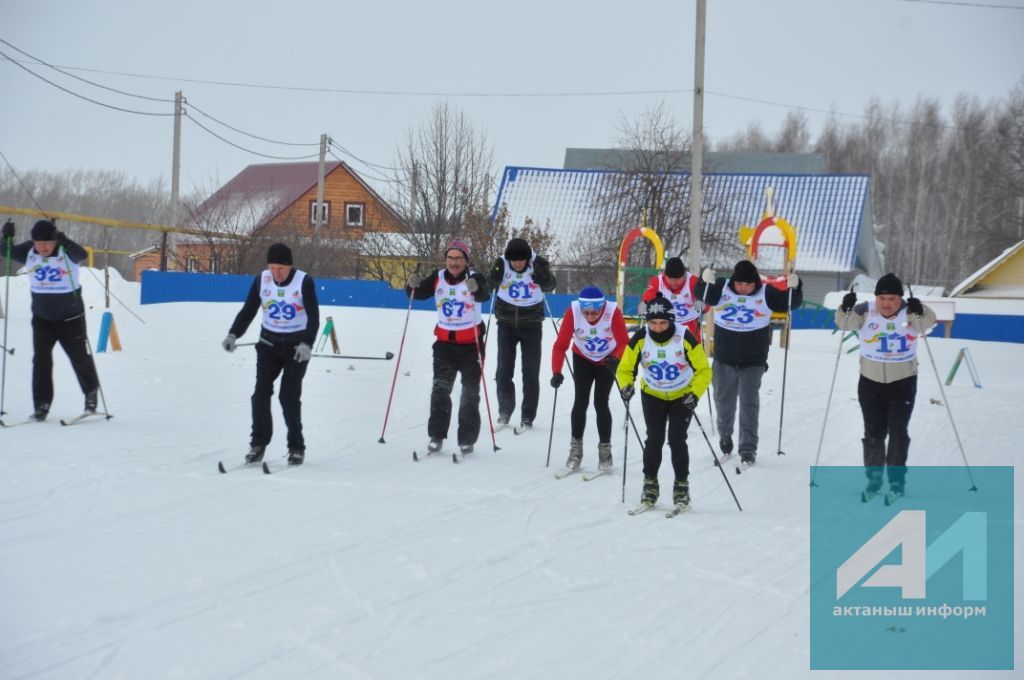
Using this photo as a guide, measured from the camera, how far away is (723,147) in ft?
238

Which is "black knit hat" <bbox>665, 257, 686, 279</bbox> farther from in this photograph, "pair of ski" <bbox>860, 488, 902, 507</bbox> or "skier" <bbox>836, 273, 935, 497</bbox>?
"pair of ski" <bbox>860, 488, 902, 507</bbox>

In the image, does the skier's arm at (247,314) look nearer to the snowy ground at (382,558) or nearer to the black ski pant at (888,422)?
the snowy ground at (382,558)

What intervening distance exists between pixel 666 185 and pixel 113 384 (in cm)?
2482

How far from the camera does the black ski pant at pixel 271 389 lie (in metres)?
7.98

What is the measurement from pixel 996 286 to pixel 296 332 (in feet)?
119

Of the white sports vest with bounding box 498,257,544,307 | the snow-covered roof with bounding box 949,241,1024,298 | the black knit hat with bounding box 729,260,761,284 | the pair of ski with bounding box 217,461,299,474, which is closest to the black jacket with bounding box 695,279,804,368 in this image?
the black knit hat with bounding box 729,260,761,284

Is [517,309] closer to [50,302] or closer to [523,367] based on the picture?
[523,367]

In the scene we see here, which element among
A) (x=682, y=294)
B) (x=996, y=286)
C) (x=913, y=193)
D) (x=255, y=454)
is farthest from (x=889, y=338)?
(x=913, y=193)

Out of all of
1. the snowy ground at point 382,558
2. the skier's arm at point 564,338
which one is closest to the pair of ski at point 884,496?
the snowy ground at point 382,558

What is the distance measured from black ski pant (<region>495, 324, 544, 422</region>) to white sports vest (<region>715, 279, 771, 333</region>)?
6.59 feet

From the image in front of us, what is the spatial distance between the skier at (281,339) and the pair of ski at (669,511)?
277 cm

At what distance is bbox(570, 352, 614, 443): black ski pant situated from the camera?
27.4 feet

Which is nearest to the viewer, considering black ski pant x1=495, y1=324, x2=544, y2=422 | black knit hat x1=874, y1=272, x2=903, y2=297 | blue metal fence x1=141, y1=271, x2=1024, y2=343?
black knit hat x1=874, y1=272, x2=903, y2=297

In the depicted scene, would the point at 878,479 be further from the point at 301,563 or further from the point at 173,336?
the point at 173,336
